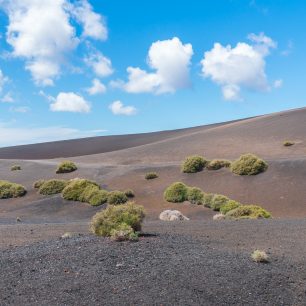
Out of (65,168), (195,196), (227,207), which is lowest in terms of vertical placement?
(227,207)

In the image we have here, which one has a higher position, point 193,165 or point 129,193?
point 193,165

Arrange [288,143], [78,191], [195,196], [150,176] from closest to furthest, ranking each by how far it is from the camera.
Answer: [195,196], [78,191], [150,176], [288,143]

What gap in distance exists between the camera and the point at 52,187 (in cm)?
3303

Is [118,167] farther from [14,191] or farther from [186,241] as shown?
[186,241]

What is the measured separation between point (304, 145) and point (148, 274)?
4398 cm

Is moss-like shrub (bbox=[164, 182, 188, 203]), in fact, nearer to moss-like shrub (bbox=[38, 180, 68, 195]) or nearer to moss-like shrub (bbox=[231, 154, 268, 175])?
moss-like shrub (bbox=[231, 154, 268, 175])

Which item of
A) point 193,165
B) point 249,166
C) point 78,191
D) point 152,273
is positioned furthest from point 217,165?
point 152,273

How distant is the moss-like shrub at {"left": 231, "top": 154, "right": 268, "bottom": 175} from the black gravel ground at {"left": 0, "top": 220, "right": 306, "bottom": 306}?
62.5 feet

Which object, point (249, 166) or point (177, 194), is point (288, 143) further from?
point (177, 194)

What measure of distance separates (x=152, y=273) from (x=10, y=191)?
84.3ft

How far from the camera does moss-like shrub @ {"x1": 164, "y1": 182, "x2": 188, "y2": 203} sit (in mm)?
28562

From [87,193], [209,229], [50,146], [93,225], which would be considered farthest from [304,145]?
[50,146]

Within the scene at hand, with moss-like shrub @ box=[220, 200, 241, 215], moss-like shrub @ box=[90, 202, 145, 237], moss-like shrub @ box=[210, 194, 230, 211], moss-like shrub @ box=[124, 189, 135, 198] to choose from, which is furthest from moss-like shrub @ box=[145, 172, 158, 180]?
moss-like shrub @ box=[90, 202, 145, 237]

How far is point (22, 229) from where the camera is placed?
16734 millimetres
